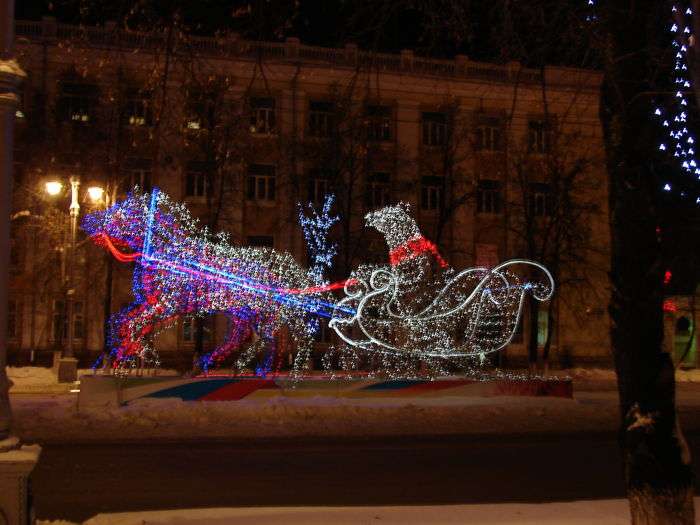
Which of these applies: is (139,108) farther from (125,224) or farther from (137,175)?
(125,224)

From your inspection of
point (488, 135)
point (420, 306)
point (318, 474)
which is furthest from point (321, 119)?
point (318, 474)

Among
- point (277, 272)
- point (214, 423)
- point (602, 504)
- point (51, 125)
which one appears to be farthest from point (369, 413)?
point (51, 125)

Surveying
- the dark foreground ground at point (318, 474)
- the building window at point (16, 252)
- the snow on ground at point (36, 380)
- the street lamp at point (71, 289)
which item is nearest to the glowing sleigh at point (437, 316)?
the dark foreground ground at point (318, 474)

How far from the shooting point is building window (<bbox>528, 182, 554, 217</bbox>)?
3372cm

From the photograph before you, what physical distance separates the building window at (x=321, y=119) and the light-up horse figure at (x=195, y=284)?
34.0 ft

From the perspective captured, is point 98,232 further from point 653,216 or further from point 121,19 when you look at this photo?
point 653,216

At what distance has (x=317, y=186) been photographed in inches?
1398

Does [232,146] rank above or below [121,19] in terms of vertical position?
above

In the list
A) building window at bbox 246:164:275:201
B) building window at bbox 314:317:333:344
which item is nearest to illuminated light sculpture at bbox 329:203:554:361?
building window at bbox 314:317:333:344

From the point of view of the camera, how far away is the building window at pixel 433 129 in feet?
118

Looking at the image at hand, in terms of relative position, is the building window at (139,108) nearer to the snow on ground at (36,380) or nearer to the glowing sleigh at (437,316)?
the glowing sleigh at (437,316)

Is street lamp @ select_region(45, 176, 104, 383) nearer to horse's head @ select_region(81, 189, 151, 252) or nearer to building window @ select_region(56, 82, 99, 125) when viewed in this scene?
horse's head @ select_region(81, 189, 151, 252)

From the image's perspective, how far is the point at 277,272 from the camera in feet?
79.5

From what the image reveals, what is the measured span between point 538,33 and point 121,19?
4.21m
